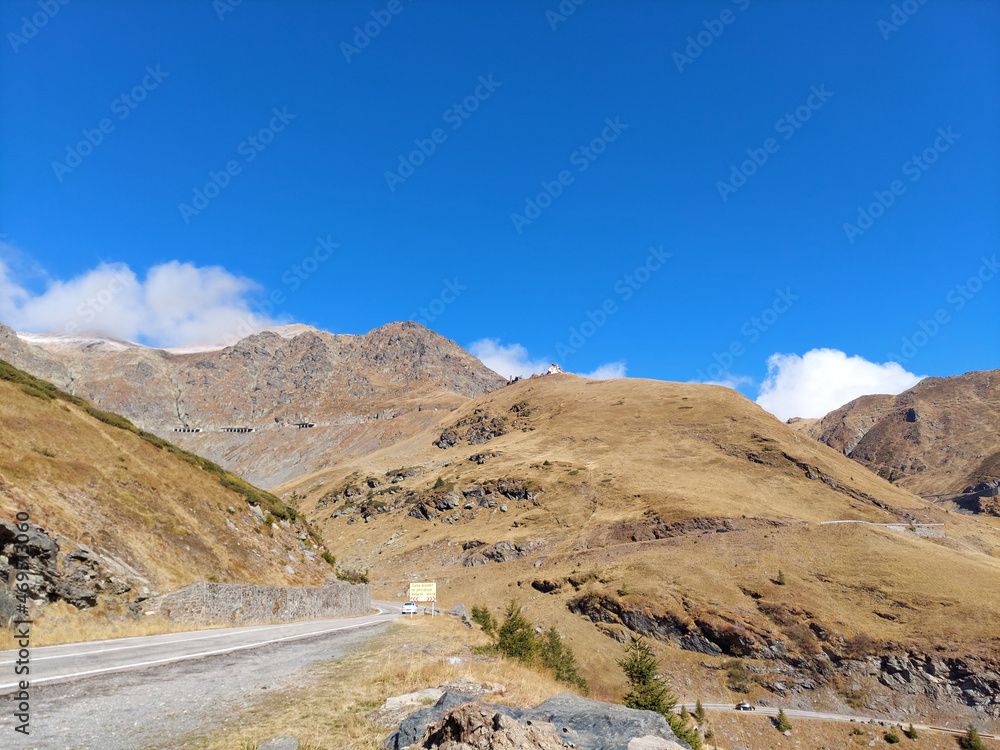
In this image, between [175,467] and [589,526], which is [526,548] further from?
[175,467]

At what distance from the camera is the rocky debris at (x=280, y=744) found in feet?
21.5

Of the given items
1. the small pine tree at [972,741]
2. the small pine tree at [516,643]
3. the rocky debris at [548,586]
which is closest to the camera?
the small pine tree at [516,643]

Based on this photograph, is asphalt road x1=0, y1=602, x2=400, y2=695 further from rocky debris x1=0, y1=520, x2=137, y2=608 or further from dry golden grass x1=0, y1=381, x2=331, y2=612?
Result: dry golden grass x1=0, y1=381, x2=331, y2=612

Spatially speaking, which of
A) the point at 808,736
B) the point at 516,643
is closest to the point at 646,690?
the point at 516,643

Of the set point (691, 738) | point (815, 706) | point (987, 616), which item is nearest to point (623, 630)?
point (815, 706)

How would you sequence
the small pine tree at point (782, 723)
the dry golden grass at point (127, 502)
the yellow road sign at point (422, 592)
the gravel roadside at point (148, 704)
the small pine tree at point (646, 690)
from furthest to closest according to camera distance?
the small pine tree at point (782, 723) → the yellow road sign at point (422, 592) → the small pine tree at point (646, 690) → the dry golden grass at point (127, 502) → the gravel roadside at point (148, 704)

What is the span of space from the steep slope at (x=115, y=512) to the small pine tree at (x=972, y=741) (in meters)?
56.4

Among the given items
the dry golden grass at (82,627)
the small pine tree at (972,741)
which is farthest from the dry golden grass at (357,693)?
the small pine tree at (972,741)

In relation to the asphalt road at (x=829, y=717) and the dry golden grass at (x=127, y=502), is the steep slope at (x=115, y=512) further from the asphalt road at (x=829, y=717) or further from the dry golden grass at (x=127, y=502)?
the asphalt road at (x=829, y=717)

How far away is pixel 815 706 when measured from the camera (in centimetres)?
5459

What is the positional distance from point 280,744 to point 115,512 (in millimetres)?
22742

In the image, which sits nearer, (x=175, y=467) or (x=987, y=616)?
(x=175, y=467)

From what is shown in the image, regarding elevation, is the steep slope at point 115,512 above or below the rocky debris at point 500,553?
above

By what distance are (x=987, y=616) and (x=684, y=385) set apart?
127 meters
